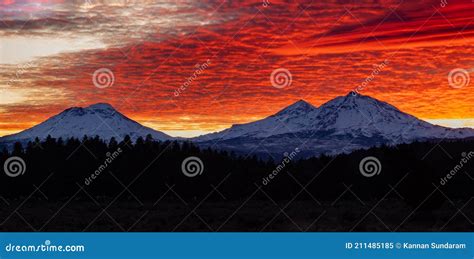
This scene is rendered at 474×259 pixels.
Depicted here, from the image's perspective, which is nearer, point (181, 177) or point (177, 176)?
point (177, 176)

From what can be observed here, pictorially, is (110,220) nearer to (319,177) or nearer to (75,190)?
(75,190)

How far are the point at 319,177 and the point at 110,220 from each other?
61144mm

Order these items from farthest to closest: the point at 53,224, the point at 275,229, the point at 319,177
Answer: the point at 319,177 → the point at 53,224 → the point at 275,229

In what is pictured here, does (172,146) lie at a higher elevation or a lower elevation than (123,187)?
higher

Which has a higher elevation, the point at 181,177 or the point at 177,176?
the point at 177,176

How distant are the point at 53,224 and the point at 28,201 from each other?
45.5 m

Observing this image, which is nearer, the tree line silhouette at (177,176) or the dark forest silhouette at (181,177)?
the dark forest silhouette at (181,177)

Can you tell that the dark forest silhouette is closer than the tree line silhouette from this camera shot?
Yes

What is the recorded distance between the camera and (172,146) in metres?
122
